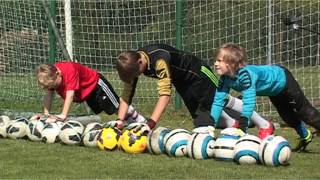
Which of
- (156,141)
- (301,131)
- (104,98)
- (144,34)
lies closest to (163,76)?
(156,141)

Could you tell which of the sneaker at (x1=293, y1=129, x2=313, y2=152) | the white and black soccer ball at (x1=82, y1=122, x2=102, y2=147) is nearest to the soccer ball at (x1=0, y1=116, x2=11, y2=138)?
the white and black soccer ball at (x1=82, y1=122, x2=102, y2=147)

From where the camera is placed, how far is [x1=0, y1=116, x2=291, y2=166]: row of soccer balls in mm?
5934

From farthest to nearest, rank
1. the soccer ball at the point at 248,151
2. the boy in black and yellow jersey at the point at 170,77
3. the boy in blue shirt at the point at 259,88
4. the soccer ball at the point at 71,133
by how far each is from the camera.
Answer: the soccer ball at the point at 71,133 → the boy in black and yellow jersey at the point at 170,77 → the boy in blue shirt at the point at 259,88 → the soccer ball at the point at 248,151

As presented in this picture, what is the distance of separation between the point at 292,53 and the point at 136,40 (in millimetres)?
3086

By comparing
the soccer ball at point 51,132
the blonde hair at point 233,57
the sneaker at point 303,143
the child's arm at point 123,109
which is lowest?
the sneaker at point 303,143

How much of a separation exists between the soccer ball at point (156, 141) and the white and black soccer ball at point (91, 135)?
0.77 m

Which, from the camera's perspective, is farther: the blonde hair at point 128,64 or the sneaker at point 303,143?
the sneaker at point 303,143

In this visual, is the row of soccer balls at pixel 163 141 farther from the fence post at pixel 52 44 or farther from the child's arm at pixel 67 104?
the fence post at pixel 52 44

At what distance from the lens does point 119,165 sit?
19.9ft

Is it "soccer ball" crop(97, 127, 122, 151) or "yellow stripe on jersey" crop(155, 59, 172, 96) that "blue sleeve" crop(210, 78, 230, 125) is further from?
"soccer ball" crop(97, 127, 122, 151)

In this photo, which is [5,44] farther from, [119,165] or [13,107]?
[119,165]

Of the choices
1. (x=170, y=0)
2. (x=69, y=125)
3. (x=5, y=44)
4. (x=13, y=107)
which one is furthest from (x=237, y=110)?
(x=5, y=44)

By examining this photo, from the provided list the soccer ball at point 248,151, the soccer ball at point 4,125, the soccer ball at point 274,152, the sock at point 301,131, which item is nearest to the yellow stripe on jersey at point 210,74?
the sock at point 301,131

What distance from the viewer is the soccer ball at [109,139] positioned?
7031mm
